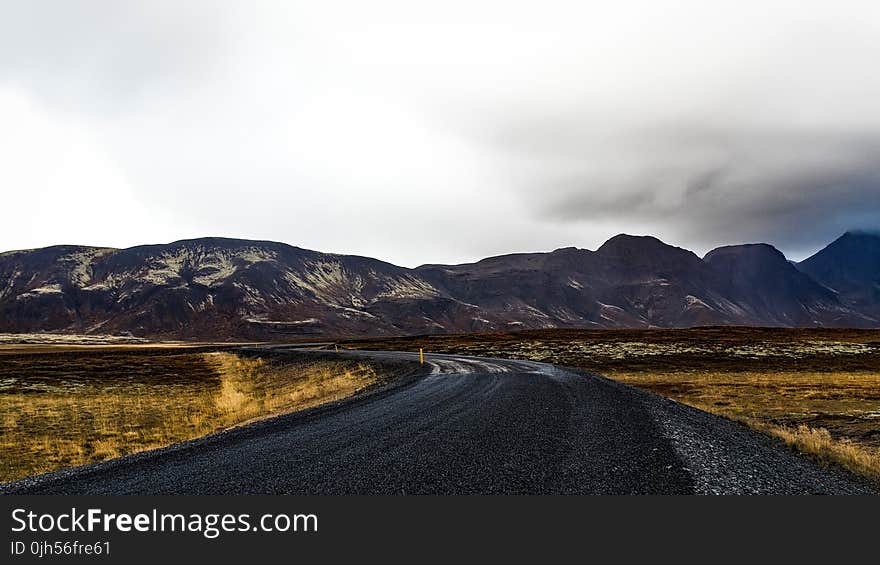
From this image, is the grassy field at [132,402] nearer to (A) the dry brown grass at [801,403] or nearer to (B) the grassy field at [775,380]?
(A) the dry brown grass at [801,403]

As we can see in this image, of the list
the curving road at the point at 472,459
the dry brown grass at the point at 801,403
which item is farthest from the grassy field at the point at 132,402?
the dry brown grass at the point at 801,403

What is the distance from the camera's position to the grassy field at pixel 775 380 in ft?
57.7

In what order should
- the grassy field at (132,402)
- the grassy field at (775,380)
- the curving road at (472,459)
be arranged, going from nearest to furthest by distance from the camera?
the curving road at (472,459) < the grassy field at (775,380) < the grassy field at (132,402)

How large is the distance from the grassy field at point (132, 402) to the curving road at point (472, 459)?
7.85m

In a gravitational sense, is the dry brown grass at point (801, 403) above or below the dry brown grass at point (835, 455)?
below

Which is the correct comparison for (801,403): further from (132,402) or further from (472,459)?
(132,402)

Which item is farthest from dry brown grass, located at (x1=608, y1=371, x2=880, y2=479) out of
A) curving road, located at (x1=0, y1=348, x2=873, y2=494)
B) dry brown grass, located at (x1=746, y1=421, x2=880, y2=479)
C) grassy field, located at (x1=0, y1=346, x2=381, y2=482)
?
grassy field, located at (x1=0, y1=346, x2=381, y2=482)

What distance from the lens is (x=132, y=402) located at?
110ft

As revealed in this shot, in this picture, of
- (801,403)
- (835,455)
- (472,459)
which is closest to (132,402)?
(472,459)

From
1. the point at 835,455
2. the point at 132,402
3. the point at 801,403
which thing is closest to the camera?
the point at 835,455

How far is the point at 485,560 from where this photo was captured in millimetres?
5914

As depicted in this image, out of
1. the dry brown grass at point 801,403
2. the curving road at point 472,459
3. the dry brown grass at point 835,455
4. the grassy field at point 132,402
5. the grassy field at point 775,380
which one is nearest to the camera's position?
the curving road at point 472,459

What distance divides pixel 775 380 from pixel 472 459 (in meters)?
42.2

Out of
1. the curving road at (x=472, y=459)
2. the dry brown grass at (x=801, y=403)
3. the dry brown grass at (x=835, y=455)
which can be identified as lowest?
the dry brown grass at (x=801, y=403)
